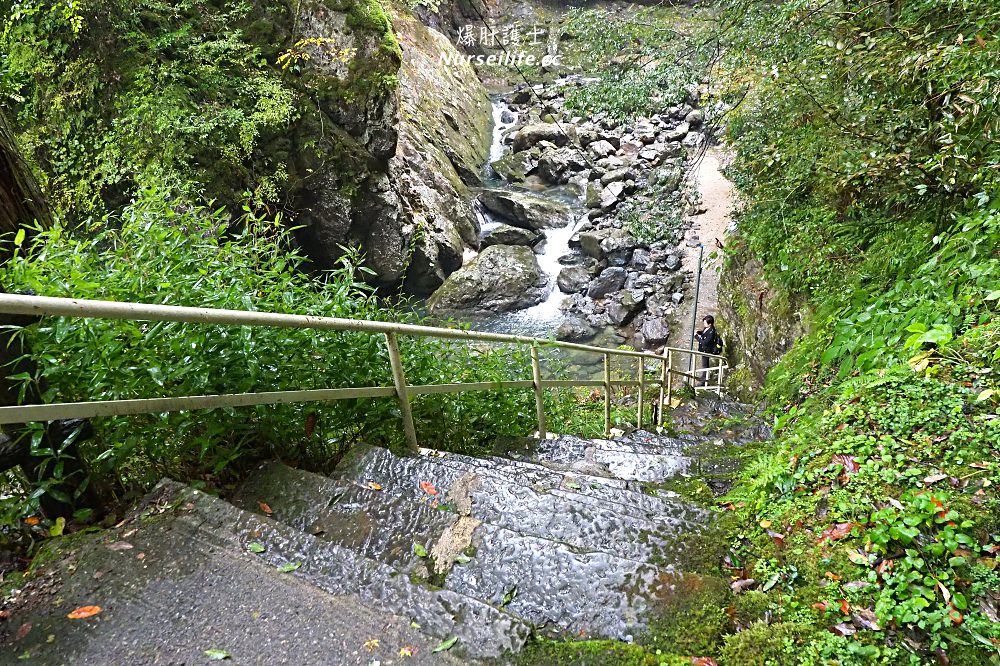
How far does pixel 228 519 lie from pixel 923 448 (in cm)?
285

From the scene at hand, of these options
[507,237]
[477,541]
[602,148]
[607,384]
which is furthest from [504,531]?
[602,148]

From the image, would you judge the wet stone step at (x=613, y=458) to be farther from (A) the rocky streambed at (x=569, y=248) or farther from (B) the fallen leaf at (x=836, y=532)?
(A) the rocky streambed at (x=569, y=248)

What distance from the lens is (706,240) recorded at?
60.4ft

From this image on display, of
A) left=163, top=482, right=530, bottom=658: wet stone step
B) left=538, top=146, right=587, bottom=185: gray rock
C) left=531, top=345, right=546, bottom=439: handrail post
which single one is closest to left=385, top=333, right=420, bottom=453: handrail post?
left=163, top=482, right=530, bottom=658: wet stone step

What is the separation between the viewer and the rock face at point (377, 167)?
1102 centimetres

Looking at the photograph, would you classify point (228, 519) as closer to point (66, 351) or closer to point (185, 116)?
point (66, 351)

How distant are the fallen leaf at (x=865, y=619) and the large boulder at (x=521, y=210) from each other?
57.7 ft

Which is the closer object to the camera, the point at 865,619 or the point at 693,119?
the point at 865,619

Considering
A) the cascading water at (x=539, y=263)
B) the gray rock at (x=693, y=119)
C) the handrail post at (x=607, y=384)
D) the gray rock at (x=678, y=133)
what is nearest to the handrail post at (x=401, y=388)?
the handrail post at (x=607, y=384)

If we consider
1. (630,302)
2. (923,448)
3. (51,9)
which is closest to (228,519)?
(923,448)

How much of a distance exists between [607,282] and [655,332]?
239 centimetres

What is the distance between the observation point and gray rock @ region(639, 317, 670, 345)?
15.5 metres

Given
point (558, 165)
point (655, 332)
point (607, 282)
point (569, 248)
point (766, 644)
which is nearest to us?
point (766, 644)

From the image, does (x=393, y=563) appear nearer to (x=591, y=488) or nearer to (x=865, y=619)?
(x=591, y=488)
